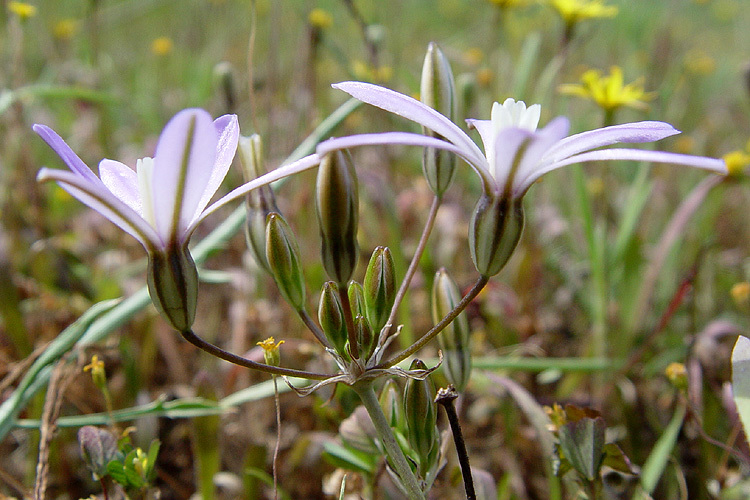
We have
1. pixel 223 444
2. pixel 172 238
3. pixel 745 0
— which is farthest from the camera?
pixel 745 0

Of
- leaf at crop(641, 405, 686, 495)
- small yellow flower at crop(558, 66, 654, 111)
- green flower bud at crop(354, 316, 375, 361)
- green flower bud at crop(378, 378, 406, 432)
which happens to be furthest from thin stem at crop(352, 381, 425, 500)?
small yellow flower at crop(558, 66, 654, 111)

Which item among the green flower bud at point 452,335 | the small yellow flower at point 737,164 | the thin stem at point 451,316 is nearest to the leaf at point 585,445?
the green flower bud at point 452,335

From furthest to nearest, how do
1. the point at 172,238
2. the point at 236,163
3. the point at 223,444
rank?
the point at 236,163 → the point at 223,444 → the point at 172,238

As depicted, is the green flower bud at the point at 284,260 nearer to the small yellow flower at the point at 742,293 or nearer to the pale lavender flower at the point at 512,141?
the pale lavender flower at the point at 512,141

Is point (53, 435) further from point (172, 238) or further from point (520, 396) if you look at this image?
point (520, 396)

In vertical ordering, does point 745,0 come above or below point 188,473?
above

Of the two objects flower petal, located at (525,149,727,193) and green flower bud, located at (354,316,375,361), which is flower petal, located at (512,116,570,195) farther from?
green flower bud, located at (354,316,375,361)

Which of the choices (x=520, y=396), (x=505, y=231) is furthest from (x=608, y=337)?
(x=505, y=231)
